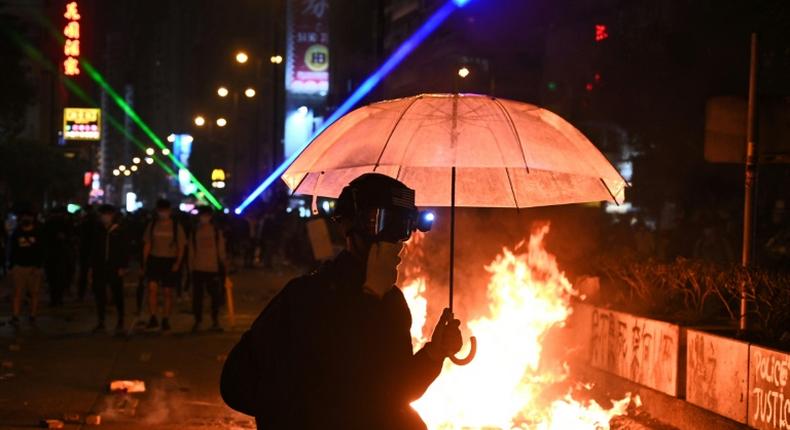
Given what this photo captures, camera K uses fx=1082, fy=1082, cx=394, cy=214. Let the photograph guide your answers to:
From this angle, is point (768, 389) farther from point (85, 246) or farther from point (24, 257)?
point (85, 246)

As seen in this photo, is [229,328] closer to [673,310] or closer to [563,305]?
[563,305]

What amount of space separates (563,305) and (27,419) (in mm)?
4740

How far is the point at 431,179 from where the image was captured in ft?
23.9

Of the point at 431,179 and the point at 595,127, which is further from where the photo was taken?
the point at 595,127

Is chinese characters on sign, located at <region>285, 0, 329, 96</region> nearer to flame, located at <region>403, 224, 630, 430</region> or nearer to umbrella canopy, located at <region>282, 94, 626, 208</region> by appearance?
flame, located at <region>403, 224, 630, 430</region>

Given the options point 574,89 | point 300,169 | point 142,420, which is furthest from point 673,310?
point 574,89

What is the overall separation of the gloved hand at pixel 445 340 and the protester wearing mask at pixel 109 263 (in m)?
12.1

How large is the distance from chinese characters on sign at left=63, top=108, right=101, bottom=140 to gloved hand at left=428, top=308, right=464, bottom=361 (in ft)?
142

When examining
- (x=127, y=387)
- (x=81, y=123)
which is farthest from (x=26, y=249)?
(x=81, y=123)

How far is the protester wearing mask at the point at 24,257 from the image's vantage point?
1555 centimetres

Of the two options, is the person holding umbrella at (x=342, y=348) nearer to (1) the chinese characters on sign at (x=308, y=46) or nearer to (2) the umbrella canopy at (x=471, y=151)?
(2) the umbrella canopy at (x=471, y=151)

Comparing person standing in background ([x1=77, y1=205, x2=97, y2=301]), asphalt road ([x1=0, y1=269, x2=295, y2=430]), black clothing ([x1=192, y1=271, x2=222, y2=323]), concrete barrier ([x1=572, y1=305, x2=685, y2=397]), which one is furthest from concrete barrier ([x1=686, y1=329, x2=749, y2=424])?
person standing in background ([x1=77, y1=205, x2=97, y2=301])

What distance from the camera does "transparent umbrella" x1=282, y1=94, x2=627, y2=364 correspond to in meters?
6.42

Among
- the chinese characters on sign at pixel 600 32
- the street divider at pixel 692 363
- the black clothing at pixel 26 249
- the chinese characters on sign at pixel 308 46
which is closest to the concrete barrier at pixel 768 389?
the street divider at pixel 692 363
